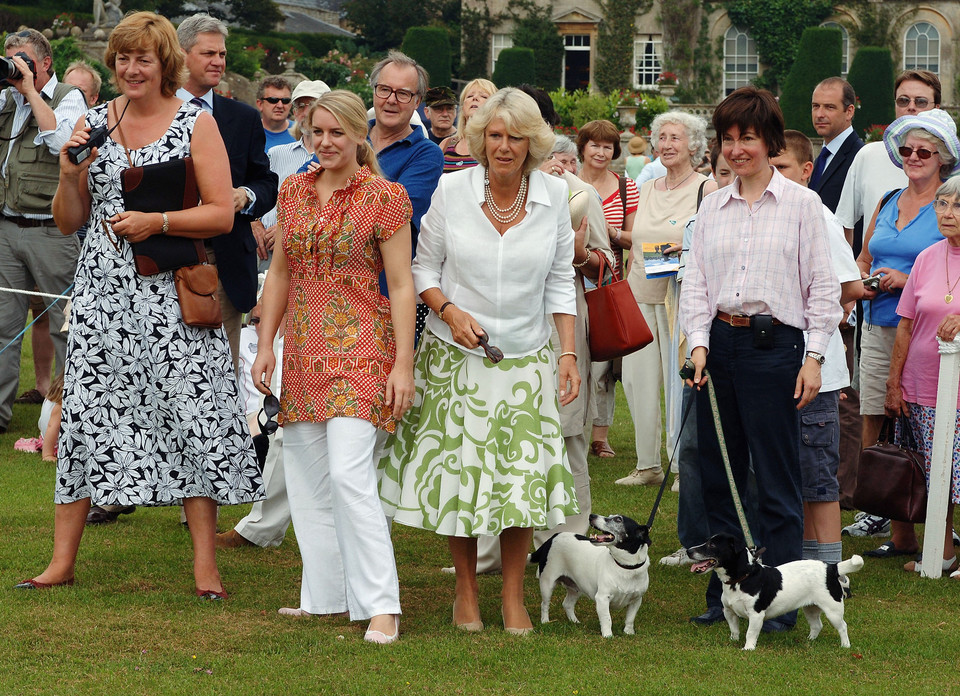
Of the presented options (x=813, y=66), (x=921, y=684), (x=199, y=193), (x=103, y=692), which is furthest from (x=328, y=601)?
(x=813, y=66)

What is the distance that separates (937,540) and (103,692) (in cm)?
403

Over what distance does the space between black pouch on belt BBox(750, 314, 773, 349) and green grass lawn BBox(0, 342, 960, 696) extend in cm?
118

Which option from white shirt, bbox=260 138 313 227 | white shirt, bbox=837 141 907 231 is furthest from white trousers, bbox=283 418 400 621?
white shirt, bbox=260 138 313 227

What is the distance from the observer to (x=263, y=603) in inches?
201

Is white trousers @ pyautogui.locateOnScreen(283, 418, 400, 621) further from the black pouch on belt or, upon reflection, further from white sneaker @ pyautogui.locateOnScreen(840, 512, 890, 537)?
white sneaker @ pyautogui.locateOnScreen(840, 512, 890, 537)

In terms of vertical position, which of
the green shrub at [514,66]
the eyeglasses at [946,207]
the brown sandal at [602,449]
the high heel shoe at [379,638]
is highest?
the green shrub at [514,66]

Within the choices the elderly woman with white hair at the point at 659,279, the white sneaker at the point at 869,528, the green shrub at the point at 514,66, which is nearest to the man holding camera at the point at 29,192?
the elderly woman with white hair at the point at 659,279

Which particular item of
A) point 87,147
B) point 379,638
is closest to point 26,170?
point 87,147

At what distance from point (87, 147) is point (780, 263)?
2.81 m

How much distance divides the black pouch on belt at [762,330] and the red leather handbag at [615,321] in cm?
80

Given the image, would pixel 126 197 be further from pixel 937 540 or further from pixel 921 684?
pixel 937 540

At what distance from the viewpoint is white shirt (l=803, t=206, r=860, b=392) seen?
5.19m

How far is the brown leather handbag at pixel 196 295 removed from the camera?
16.2ft

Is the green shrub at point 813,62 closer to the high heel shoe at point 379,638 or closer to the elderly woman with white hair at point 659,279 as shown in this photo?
the elderly woman with white hair at point 659,279
